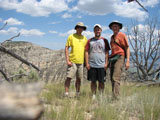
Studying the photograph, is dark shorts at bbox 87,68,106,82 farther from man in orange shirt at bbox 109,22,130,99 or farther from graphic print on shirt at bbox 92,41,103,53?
graphic print on shirt at bbox 92,41,103,53

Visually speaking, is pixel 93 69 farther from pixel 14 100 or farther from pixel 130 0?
pixel 14 100

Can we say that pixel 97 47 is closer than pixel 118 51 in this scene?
No

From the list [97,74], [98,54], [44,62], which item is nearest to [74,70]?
[97,74]

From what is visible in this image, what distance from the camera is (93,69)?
472 cm

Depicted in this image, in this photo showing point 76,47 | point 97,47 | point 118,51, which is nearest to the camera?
point 118,51

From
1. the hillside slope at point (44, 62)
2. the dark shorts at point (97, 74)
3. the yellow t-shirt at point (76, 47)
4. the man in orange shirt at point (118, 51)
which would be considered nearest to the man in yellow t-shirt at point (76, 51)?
the yellow t-shirt at point (76, 47)

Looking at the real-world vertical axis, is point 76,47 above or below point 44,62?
above

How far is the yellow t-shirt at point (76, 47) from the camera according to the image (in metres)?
4.70

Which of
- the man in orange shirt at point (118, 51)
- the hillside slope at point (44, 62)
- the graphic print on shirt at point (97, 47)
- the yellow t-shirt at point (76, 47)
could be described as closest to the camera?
the man in orange shirt at point (118, 51)

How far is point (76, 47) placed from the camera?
15.4ft

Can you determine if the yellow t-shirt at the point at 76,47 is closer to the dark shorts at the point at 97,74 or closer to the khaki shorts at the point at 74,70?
the khaki shorts at the point at 74,70

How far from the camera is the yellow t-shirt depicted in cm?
470

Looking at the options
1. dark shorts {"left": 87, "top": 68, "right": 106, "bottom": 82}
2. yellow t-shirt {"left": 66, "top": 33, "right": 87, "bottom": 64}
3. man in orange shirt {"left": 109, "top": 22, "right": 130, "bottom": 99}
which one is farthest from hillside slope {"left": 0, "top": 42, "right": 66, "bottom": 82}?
man in orange shirt {"left": 109, "top": 22, "right": 130, "bottom": 99}

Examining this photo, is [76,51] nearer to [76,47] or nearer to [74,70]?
[76,47]
